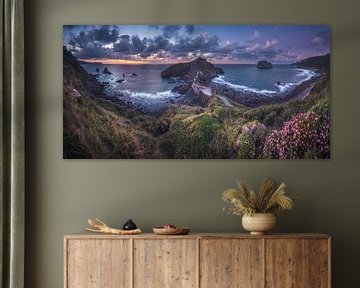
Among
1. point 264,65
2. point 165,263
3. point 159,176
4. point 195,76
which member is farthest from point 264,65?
point 165,263

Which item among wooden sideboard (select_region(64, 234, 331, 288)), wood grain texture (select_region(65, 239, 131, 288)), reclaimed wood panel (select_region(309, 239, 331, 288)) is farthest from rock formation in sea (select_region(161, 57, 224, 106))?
reclaimed wood panel (select_region(309, 239, 331, 288))

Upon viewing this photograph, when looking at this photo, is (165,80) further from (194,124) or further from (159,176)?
(159,176)

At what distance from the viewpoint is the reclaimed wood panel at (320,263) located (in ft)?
22.3

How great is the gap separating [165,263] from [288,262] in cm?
97

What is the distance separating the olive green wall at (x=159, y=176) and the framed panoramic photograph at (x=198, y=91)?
0.09m

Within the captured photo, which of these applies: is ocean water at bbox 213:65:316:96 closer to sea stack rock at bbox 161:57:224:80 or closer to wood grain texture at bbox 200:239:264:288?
sea stack rock at bbox 161:57:224:80

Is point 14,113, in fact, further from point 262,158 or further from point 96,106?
point 262,158

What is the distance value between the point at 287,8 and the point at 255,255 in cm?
217

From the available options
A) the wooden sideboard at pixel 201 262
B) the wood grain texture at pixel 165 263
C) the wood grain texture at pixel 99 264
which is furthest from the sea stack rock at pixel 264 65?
the wood grain texture at pixel 99 264

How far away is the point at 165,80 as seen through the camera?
24.2 feet

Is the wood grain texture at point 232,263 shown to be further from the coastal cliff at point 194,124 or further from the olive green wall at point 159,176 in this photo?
the coastal cliff at point 194,124

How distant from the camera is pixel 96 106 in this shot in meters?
7.36

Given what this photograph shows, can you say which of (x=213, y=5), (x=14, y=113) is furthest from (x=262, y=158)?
(x=14, y=113)

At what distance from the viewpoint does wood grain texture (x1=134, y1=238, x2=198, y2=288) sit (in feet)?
22.2
